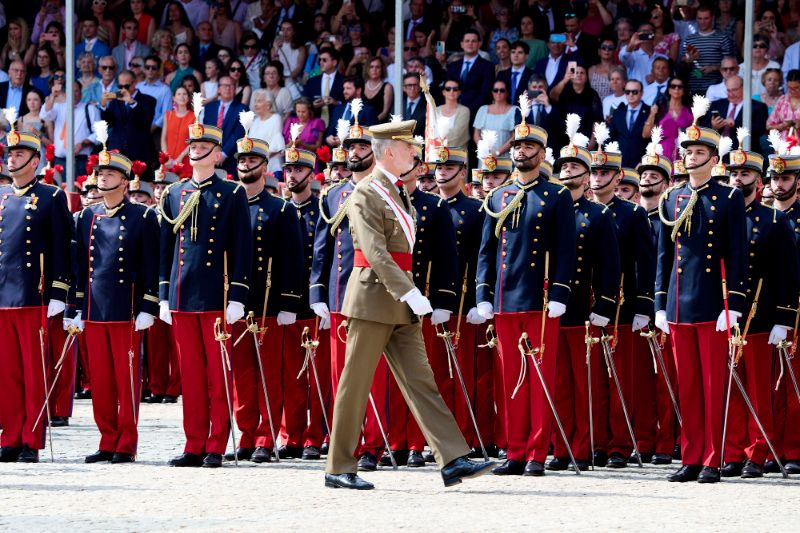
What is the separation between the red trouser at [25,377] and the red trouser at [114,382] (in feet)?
1.25

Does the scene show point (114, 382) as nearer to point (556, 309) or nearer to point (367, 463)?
point (367, 463)

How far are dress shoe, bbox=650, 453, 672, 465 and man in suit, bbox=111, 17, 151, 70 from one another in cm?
1035

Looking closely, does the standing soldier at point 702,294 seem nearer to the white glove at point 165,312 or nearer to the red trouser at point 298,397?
the red trouser at point 298,397

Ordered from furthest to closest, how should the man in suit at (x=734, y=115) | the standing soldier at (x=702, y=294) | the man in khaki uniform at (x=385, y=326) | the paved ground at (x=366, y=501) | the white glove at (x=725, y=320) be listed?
the man in suit at (x=734, y=115), the standing soldier at (x=702, y=294), the white glove at (x=725, y=320), the man in khaki uniform at (x=385, y=326), the paved ground at (x=366, y=501)

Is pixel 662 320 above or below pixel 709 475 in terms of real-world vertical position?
above

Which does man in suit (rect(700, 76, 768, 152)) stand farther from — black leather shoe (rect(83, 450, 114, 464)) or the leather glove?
black leather shoe (rect(83, 450, 114, 464))

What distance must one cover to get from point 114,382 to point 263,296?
3.81 feet

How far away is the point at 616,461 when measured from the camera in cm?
1041

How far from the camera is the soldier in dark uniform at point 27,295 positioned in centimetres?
1033

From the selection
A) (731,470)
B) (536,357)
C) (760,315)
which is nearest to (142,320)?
(536,357)

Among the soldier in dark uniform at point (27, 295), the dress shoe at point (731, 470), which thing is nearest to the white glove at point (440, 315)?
the dress shoe at point (731, 470)

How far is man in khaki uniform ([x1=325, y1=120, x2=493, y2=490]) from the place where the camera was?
28.2 ft

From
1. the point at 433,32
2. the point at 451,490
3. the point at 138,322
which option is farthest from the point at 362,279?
the point at 433,32

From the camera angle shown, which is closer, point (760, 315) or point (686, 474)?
point (686, 474)
